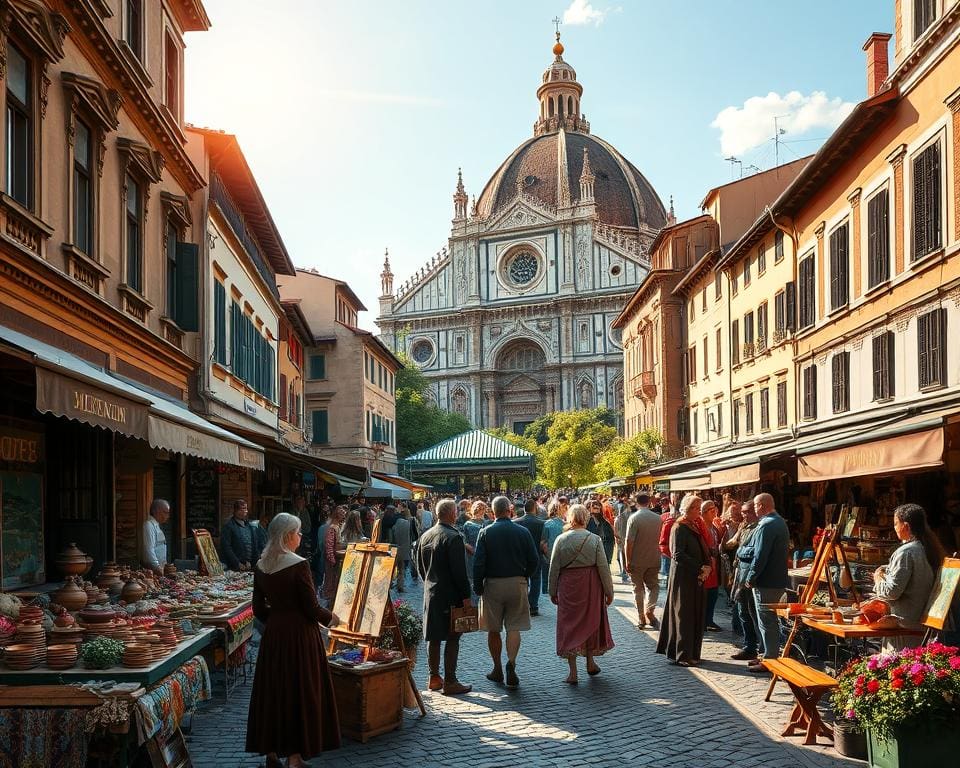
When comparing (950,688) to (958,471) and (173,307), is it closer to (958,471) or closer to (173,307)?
(958,471)

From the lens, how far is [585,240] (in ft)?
250

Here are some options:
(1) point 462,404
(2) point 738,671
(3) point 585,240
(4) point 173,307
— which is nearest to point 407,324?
(1) point 462,404

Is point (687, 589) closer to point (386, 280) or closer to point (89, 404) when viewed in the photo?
point (89, 404)

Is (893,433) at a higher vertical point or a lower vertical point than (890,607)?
higher

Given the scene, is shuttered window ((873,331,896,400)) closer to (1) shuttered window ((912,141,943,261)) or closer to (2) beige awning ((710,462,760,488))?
(1) shuttered window ((912,141,943,261))

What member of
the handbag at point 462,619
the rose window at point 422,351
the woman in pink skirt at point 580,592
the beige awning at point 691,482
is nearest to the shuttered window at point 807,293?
the beige awning at point 691,482

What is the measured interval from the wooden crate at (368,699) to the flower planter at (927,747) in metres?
3.79

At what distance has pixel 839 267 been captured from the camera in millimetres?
20672

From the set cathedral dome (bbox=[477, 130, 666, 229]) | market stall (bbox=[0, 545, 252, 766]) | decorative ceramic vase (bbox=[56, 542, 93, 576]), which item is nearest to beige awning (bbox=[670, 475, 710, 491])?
decorative ceramic vase (bbox=[56, 542, 93, 576])

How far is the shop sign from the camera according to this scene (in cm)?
918

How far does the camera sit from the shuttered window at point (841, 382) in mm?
20469

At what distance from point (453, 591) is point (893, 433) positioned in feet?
14.8

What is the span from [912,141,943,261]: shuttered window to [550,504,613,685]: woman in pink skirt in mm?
8874

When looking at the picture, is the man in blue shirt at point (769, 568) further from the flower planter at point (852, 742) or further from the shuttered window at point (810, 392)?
the shuttered window at point (810, 392)
